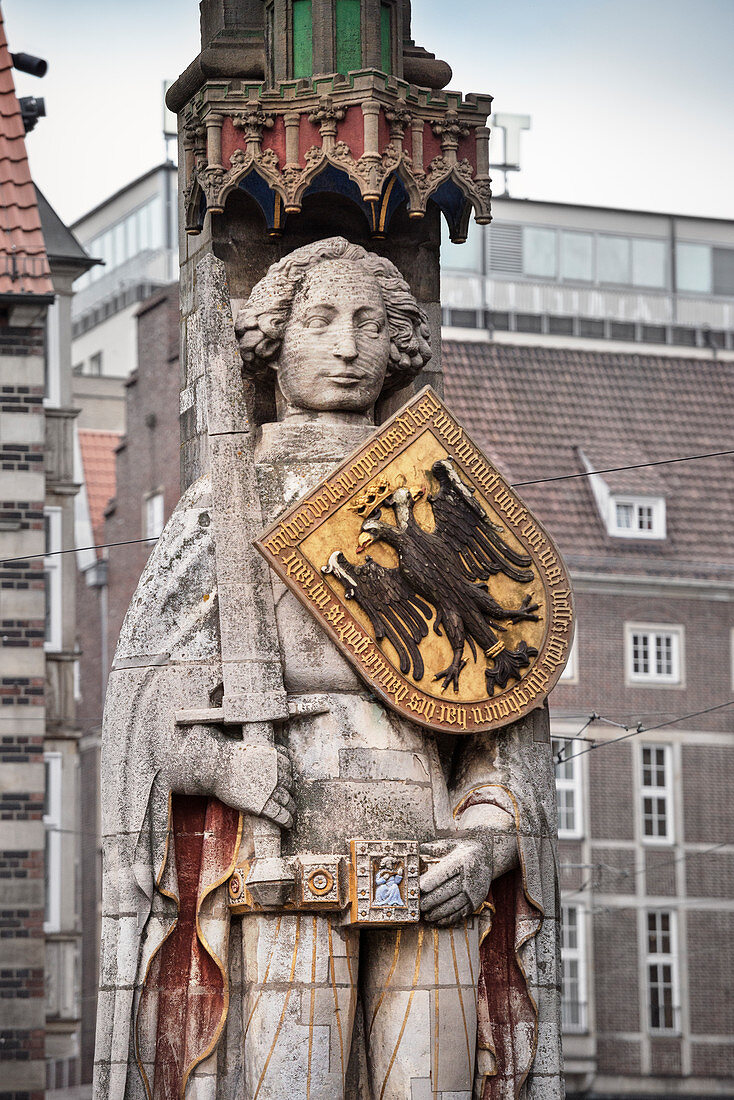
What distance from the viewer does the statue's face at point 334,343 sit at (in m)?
9.65

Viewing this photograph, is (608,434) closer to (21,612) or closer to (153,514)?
(153,514)

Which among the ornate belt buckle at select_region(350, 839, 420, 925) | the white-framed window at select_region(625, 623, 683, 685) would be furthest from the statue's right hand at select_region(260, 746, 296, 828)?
the white-framed window at select_region(625, 623, 683, 685)

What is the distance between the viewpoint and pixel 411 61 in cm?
1066

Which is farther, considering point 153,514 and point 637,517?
point 637,517

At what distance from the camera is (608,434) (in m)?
41.0

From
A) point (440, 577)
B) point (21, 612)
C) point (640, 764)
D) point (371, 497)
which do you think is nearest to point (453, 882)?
point (440, 577)

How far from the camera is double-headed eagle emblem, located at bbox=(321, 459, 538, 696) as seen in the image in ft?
30.7

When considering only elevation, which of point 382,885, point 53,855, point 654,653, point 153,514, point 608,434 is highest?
point 608,434

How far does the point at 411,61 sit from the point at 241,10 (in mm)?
845

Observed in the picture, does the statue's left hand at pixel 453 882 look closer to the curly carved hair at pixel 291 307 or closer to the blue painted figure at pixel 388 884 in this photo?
the blue painted figure at pixel 388 884

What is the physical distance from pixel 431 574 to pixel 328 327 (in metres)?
1.13

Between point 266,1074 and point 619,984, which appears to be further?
point 619,984

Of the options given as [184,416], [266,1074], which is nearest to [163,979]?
[266,1074]

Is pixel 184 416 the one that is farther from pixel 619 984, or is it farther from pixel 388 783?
pixel 619 984
